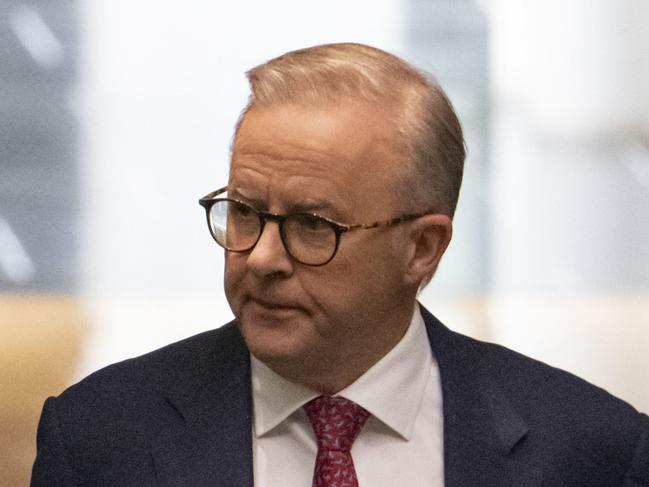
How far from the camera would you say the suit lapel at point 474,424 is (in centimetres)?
224

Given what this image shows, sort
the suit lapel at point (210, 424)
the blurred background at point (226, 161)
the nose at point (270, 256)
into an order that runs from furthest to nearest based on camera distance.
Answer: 1. the blurred background at point (226, 161)
2. the suit lapel at point (210, 424)
3. the nose at point (270, 256)

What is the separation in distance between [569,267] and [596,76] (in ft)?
1.62

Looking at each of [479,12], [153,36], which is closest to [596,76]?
[479,12]

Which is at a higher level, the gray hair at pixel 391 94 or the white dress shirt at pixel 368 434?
the gray hair at pixel 391 94

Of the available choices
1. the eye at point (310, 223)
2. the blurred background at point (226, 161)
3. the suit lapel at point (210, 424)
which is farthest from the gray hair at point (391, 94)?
the blurred background at point (226, 161)

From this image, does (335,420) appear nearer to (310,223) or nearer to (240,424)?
(240,424)

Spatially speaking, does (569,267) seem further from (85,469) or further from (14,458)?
(85,469)

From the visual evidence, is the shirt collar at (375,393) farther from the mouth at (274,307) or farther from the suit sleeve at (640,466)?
the suit sleeve at (640,466)

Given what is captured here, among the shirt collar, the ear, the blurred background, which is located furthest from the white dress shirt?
the blurred background

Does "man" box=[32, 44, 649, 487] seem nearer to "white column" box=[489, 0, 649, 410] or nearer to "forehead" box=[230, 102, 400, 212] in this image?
"forehead" box=[230, 102, 400, 212]

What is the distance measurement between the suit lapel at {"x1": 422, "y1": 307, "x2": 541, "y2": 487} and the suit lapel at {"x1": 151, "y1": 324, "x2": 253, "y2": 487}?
0.33 metres

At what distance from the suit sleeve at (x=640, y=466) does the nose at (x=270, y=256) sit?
71 cm

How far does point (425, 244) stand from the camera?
2.28 meters

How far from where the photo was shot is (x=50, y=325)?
343cm
